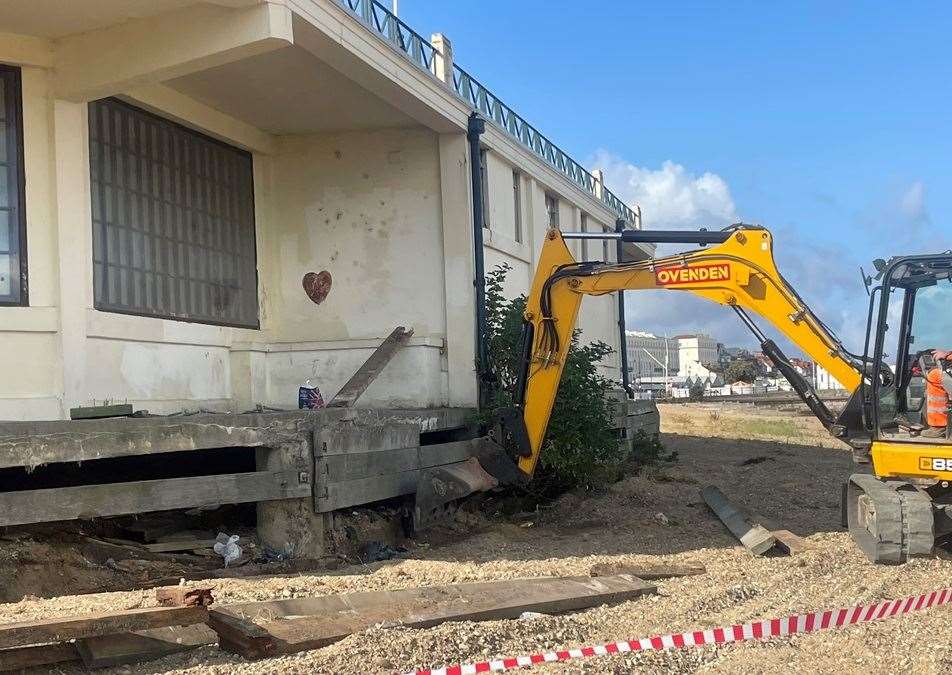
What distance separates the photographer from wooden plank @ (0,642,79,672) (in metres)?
5.38

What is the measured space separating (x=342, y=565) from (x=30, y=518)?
2742mm

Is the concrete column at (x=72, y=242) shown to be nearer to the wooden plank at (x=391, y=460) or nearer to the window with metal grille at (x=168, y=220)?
the window with metal grille at (x=168, y=220)

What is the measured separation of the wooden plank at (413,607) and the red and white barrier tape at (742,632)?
83 centimetres

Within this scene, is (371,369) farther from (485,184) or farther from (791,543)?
(791,543)

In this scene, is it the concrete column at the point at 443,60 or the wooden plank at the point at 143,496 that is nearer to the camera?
the wooden plank at the point at 143,496

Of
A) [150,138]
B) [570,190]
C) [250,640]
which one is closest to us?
[250,640]

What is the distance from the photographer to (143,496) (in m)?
7.73

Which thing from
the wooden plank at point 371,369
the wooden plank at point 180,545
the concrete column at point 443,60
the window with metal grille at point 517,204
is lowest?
the wooden plank at point 180,545

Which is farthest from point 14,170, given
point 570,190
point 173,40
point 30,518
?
point 570,190

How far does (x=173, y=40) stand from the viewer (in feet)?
30.0

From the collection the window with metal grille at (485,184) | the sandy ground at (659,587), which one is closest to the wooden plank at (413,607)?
the sandy ground at (659,587)

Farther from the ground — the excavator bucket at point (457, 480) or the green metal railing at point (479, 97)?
the green metal railing at point (479, 97)

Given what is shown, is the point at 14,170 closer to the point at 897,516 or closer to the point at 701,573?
the point at 701,573

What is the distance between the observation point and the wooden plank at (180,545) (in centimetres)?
835
